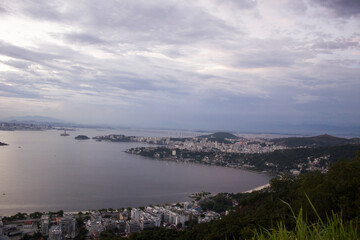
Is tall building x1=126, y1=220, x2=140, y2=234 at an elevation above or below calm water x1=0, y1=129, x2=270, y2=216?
above

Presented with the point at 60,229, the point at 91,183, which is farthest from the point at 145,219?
the point at 91,183

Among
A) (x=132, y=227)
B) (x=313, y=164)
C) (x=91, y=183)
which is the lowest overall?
(x=91, y=183)

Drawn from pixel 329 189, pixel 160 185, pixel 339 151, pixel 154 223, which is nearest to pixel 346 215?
pixel 329 189

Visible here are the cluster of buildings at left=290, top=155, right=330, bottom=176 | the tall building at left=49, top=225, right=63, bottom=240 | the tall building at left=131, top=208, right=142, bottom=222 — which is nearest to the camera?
the tall building at left=49, top=225, right=63, bottom=240

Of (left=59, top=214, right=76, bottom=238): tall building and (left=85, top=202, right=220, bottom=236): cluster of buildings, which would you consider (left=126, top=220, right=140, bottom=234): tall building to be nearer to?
(left=85, top=202, right=220, bottom=236): cluster of buildings

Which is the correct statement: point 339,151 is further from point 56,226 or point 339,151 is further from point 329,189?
point 56,226

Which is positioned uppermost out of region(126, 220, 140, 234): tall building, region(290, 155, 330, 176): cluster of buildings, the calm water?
region(290, 155, 330, 176): cluster of buildings

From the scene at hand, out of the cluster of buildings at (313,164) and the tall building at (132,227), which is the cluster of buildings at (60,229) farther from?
the cluster of buildings at (313,164)

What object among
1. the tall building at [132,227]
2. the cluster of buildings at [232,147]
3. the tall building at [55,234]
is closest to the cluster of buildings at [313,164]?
the cluster of buildings at [232,147]

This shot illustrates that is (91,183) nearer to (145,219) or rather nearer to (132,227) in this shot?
(145,219)

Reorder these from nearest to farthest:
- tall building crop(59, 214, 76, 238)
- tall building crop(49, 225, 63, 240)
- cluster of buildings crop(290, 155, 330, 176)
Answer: tall building crop(49, 225, 63, 240) < tall building crop(59, 214, 76, 238) < cluster of buildings crop(290, 155, 330, 176)

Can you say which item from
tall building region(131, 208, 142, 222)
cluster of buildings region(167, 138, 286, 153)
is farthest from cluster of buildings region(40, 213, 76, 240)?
cluster of buildings region(167, 138, 286, 153)
